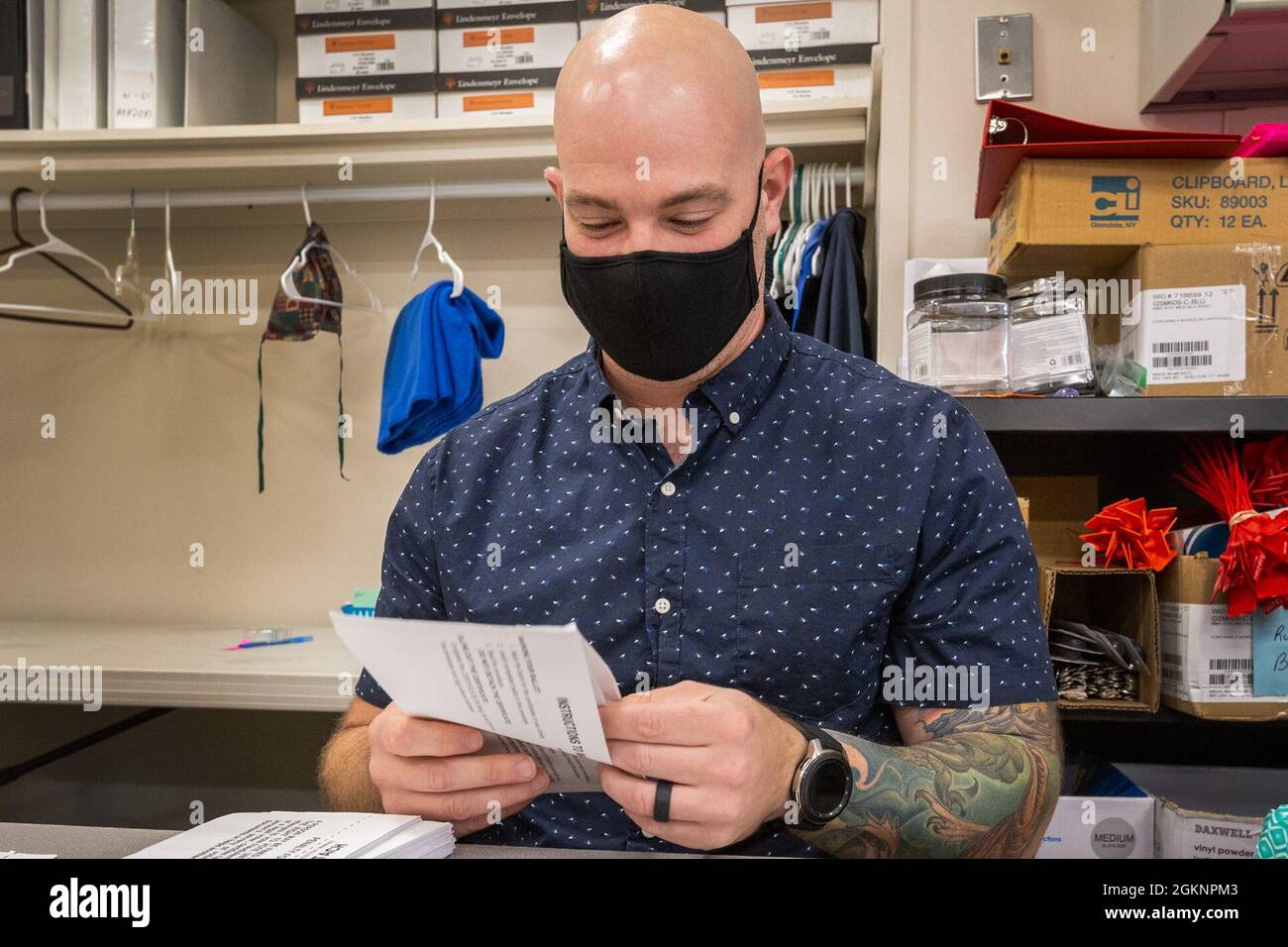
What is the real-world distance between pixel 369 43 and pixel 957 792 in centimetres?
202

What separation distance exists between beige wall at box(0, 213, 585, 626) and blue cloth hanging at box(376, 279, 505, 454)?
11.9 inches

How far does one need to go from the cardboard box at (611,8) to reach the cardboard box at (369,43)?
1.13ft

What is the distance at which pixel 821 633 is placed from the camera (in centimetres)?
97

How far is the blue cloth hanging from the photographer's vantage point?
1947 mm

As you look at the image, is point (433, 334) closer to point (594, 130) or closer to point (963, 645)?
point (594, 130)

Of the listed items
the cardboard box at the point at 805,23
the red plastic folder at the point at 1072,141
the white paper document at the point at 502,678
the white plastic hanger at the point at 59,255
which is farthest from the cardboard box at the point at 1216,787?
the white plastic hanger at the point at 59,255

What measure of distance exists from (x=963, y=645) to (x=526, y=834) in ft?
1.66

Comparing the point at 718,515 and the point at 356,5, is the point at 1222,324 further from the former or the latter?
the point at 356,5

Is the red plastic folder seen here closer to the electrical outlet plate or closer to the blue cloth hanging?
the electrical outlet plate

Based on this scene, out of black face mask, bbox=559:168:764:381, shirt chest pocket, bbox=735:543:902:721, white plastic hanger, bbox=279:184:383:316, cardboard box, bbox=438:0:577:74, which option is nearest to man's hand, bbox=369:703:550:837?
shirt chest pocket, bbox=735:543:902:721

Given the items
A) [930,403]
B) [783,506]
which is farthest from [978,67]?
[783,506]

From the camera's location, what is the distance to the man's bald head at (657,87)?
0.96m

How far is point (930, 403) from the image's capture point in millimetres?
1043

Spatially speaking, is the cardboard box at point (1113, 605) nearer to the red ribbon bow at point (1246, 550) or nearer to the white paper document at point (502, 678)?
the red ribbon bow at point (1246, 550)
